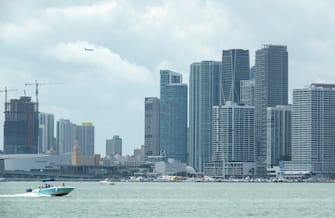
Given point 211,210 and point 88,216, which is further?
point 211,210

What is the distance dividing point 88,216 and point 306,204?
130 ft

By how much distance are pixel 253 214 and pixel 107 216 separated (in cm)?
1549

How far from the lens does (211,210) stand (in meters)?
119

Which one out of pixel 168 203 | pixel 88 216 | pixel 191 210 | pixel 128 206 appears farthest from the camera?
pixel 168 203

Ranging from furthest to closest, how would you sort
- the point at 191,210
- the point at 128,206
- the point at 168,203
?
1. the point at 168,203
2. the point at 128,206
3. the point at 191,210

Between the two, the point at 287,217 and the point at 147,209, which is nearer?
the point at 287,217

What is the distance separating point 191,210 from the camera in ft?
389

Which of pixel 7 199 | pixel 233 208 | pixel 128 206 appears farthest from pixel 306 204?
pixel 7 199

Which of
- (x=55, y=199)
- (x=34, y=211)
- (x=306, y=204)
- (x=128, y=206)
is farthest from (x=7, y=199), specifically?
(x=306, y=204)

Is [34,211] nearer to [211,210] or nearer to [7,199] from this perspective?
[211,210]

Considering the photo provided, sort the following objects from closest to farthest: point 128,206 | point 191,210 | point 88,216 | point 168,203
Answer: point 88,216 → point 191,210 → point 128,206 → point 168,203

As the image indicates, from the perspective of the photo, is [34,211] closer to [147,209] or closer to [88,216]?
[88,216]

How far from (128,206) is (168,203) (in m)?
9.93

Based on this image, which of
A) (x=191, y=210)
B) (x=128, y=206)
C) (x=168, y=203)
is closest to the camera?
(x=191, y=210)
